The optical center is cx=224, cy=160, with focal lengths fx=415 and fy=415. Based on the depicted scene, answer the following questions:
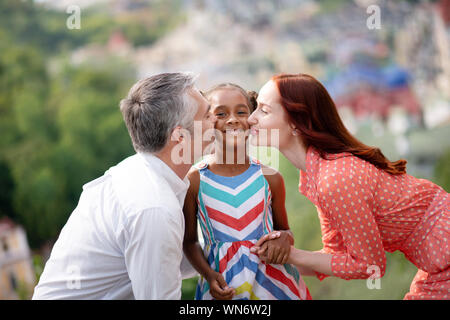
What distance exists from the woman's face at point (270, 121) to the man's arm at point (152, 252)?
46 centimetres

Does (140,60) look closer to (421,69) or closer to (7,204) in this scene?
(7,204)

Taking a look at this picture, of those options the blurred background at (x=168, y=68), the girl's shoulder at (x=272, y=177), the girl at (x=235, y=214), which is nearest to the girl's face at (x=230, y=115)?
the girl at (x=235, y=214)

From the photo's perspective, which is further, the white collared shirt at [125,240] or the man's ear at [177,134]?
the man's ear at [177,134]

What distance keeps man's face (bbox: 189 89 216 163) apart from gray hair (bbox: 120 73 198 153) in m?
0.03

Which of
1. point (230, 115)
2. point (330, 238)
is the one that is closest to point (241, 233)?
point (330, 238)

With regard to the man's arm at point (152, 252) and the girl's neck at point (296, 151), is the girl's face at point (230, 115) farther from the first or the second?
the man's arm at point (152, 252)

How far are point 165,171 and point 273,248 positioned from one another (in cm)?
44

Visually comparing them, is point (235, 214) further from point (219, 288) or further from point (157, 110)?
point (157, 110)

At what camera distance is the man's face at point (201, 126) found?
4.55 feet

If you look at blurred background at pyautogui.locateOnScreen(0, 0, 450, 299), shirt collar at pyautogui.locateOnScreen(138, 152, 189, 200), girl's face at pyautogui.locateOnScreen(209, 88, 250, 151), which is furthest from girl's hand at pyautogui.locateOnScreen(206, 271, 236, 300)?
blurred background at pyautogui.locateOnScreen(0, 0, 450, 299)

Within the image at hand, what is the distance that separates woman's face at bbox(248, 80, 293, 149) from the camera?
4.56 ft

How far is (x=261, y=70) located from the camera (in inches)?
125

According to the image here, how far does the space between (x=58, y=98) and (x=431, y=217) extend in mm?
2844

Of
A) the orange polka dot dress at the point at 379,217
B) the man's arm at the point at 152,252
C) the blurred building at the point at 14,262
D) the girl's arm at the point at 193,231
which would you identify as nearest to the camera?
the man's arm at the point at 152,252
